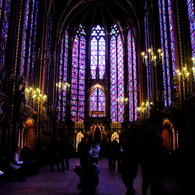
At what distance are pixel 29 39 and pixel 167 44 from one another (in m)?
11.3

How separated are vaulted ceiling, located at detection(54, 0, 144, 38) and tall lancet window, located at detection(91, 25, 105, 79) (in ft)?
3.97

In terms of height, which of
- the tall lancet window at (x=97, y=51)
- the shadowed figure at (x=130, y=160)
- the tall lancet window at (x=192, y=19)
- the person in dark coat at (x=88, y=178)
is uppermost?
the tall lancet window at (x=97, y=51)

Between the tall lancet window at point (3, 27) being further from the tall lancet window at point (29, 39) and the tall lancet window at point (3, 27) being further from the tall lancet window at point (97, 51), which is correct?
the tall lancet window at point (97, 51)

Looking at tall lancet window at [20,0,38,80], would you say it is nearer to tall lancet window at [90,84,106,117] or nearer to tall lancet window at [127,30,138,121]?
tall lancet window at [90,84,106,117]

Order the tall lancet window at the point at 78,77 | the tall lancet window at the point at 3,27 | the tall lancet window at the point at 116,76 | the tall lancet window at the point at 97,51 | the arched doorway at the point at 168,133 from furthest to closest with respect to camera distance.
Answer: the tall lancet window at the point at 97,51, the tall lancet window at the point at 116,76, the tall lancet window at the point at 78,77, the arched doorway at the point at 168,133, the tall lancet window at the point at 3,27

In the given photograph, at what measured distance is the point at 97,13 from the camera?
3384cm

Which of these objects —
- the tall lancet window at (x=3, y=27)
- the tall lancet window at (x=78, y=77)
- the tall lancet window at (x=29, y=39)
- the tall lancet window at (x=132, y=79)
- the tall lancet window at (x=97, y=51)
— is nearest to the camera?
the tall lancet window at (x=3, y=27)

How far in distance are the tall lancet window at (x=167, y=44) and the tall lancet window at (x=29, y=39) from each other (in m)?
11.2

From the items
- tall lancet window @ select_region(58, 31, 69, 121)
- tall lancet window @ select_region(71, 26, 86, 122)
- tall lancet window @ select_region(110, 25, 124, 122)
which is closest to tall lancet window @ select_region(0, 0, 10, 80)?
tall lancet window @ select_region(58, 31, 69, 121)

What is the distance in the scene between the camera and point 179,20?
47.4 feet

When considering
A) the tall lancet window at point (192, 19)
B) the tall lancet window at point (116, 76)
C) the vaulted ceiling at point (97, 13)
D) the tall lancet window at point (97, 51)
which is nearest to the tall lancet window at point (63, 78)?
the vaulted ceiling at point (97, 13)

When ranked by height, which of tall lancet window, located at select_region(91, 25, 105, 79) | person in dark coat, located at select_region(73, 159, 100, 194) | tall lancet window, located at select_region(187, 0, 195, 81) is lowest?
person in dark coat, located at select_region(73, 159, 100, 194)

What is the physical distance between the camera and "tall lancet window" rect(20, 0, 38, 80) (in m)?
17.2

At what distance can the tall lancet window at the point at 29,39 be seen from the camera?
17.2 meters
